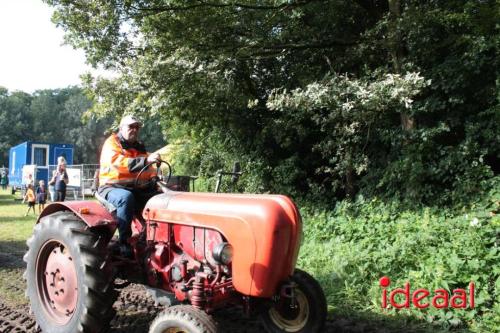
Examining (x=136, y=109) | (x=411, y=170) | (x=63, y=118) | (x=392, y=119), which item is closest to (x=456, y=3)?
(x=392, y=119)

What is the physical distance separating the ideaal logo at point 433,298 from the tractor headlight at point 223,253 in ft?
7.36

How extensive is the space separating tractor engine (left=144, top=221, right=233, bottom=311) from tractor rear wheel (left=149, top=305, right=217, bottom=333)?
198mm

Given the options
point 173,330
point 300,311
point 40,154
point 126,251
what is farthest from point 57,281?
point 40,154

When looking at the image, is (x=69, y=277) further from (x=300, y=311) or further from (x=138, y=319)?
(x=300, y=311)

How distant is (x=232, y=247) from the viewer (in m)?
3.28

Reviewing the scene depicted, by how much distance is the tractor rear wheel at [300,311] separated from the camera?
12.0 feet

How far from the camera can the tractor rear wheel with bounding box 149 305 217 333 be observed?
296 centimetres

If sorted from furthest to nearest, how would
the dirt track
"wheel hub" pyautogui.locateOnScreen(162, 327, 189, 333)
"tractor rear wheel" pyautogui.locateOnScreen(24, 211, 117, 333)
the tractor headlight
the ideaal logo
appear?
the ideaal logo, the dirt track, "tractor rear wheel" pyautogui.locateOnScreen(24, 211, 117, 333), the tractor headlight, "wheel hub" pyautogui.locateOnScreen(162, 327, 189, 333)

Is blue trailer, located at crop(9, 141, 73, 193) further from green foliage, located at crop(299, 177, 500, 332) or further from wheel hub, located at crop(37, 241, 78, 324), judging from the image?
wheel hub, located at crop(37, 241, 78, 324)

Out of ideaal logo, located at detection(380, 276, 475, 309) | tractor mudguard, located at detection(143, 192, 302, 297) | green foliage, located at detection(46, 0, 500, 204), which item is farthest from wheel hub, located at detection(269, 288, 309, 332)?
green foliage, located at detection(46, 0, 500, 204)

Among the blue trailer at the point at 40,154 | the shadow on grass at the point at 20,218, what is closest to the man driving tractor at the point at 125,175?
the shadow on grass at the point at 20,218

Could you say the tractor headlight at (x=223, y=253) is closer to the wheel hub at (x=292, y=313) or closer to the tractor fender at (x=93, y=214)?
the wheel hub at (x=292, y=313)

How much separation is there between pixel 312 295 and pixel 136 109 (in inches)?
232

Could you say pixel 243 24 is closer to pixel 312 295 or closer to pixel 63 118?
pixel 312 295
